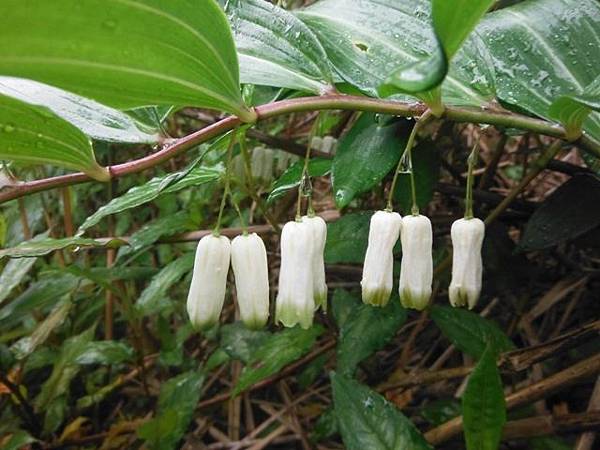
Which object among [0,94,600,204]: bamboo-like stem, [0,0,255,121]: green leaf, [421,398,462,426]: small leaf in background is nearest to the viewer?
[0,0,255,121]: green leaf

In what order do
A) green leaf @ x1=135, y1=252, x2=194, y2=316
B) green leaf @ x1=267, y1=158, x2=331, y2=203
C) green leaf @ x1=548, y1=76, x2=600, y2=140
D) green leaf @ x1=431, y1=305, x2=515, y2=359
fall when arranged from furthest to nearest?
green leaf @ x1=135, y1=252, x2=194, y2=316, green leaf @ x1=431, y1=305, x2=515, y2=359, green leaf @ x1=267, y1=158, x2=331, y2=203, green leaf @ x1=548, y1=76, x2=600, y2=140

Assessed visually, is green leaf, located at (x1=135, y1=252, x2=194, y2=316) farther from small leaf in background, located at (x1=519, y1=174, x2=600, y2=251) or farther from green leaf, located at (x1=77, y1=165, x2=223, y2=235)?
small leaf in background, located at (x1=519, y1=174, x2=600, y2=251)

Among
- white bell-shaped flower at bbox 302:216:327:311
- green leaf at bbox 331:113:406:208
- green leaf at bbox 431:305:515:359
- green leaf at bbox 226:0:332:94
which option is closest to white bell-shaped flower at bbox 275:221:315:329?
white bell-shaped flower at bbox 302:216:327:311

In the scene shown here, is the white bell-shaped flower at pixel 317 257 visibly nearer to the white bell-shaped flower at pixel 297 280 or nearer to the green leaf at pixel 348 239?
the white bell-shaped flower at pixel 297 280

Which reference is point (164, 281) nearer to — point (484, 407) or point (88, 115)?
point (88, 115)

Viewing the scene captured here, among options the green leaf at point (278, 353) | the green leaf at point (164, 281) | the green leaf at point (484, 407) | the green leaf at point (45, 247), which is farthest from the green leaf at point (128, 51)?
the green leaf at point (164, 281)

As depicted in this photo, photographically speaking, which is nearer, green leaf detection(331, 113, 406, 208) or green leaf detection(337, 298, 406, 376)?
green leaf detection(331, 113, 406, 208)
